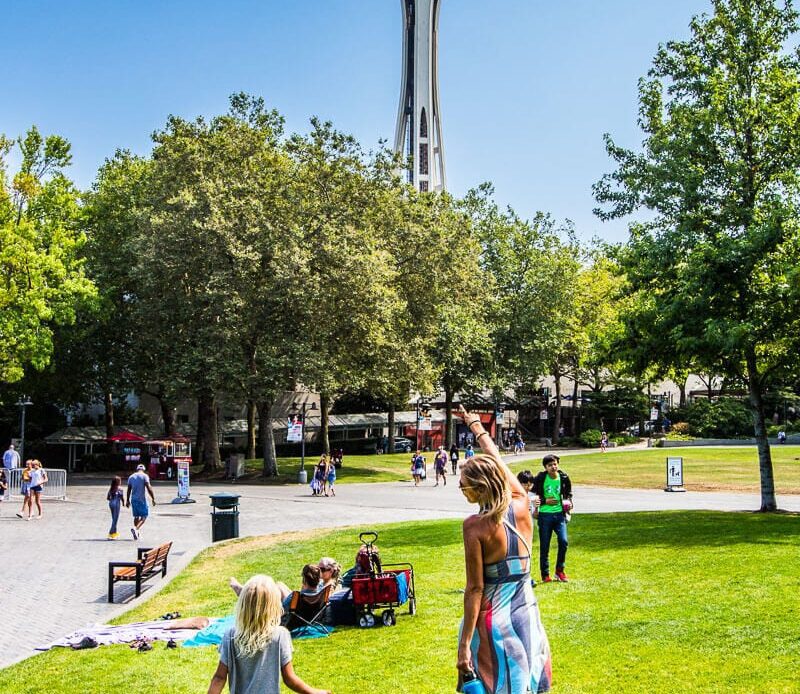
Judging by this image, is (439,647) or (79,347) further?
(79,347)

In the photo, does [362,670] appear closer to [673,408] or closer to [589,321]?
[589,321]

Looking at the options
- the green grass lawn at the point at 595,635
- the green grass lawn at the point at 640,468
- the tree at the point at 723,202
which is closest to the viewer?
the green grass lawn at the point at 595,635

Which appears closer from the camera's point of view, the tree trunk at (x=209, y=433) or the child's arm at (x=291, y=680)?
the child's arm at (x=291, y=680)

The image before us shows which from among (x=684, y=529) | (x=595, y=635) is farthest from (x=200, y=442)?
(x=595, y=635)

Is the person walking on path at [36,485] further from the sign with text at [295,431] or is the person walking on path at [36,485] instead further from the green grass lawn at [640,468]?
the green grass lawn at [640,468]

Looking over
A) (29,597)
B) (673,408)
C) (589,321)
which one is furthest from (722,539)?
(673,408)

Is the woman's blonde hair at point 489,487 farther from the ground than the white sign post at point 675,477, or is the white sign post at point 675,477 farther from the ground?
the woman's blonde hair at point 489,487

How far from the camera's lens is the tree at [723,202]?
20359 millimetres

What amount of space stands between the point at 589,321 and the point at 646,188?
150 feet

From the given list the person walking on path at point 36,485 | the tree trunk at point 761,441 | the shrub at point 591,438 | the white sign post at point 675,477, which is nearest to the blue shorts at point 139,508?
the person walking on path at point 36,485

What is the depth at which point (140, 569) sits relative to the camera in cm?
1441

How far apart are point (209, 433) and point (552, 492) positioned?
119 feet

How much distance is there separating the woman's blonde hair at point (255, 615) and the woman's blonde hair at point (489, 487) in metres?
1.31

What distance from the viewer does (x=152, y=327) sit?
136ft
